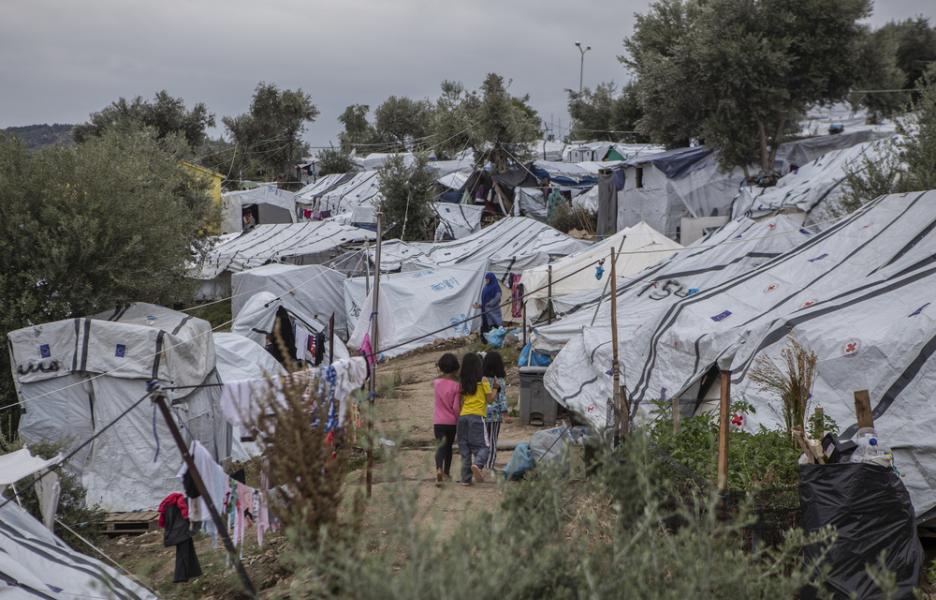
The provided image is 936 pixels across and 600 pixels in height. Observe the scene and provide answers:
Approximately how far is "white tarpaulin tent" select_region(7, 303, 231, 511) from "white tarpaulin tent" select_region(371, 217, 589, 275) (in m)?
11.4

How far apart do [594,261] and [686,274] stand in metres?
3.43

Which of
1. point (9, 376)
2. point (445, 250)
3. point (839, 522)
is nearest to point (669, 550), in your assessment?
point (839, 522)

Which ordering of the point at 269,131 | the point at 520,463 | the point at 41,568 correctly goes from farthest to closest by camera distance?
1. the point at 269,131
2. the point at 520,463
3. the point at 41,568

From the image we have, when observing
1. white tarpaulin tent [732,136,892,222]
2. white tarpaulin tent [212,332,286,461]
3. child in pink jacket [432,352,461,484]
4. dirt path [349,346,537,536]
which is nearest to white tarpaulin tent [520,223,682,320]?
dirt path [349,346,537,536]

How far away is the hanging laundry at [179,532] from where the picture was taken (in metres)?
7.31

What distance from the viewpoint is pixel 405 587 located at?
2828 mm

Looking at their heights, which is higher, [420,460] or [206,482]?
[206,482]

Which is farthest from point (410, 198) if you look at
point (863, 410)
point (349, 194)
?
point (863, 410)

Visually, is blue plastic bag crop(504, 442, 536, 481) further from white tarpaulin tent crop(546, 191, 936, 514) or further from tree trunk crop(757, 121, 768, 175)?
tree trunk crop(757, 121, 768, 175)

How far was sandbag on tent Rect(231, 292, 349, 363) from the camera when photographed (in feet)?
55.1

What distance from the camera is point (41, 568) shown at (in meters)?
6.73

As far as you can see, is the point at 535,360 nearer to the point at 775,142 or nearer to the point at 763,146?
the point at 763,146

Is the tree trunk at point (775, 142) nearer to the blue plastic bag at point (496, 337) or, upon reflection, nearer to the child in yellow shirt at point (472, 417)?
the blue plastic bag at point (496, 337)

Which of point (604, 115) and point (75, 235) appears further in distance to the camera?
point (604, 115)
